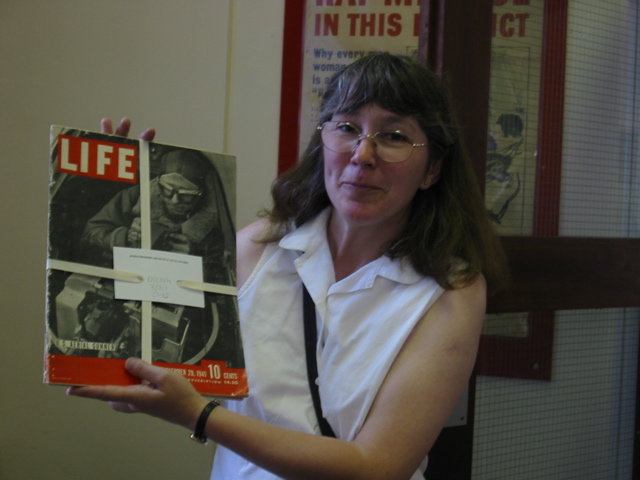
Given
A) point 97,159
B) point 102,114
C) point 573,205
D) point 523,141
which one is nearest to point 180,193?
point 97,159

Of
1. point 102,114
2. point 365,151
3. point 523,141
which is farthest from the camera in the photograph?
point 102,114

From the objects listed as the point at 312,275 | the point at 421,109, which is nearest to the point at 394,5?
the point at 421,109

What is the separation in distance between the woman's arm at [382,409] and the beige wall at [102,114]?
1.05 metres

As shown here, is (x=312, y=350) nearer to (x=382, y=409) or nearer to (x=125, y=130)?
(x=382, y=409)

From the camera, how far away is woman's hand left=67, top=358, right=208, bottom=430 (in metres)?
0.91

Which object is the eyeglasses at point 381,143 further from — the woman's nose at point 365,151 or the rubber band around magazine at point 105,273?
→ the rubber band around magazine at point 105,273

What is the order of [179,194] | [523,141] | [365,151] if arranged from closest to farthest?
1. [179,194]
2. [365,151]
3. [523,141]

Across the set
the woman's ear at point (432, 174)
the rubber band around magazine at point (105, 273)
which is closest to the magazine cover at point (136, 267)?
the rubber band around magazine at point (105, 273)

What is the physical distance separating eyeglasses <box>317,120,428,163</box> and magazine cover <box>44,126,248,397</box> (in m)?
0.27

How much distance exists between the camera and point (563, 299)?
1.53 m

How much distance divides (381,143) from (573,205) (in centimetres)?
66

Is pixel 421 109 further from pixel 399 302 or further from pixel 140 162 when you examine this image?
pixel 140 162

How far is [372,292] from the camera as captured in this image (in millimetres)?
1248

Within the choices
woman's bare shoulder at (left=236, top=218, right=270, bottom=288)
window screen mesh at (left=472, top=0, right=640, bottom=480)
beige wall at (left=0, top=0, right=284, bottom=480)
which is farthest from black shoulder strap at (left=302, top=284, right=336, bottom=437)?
beige wall at (left=0, top=0, right=284, bottom=480)
